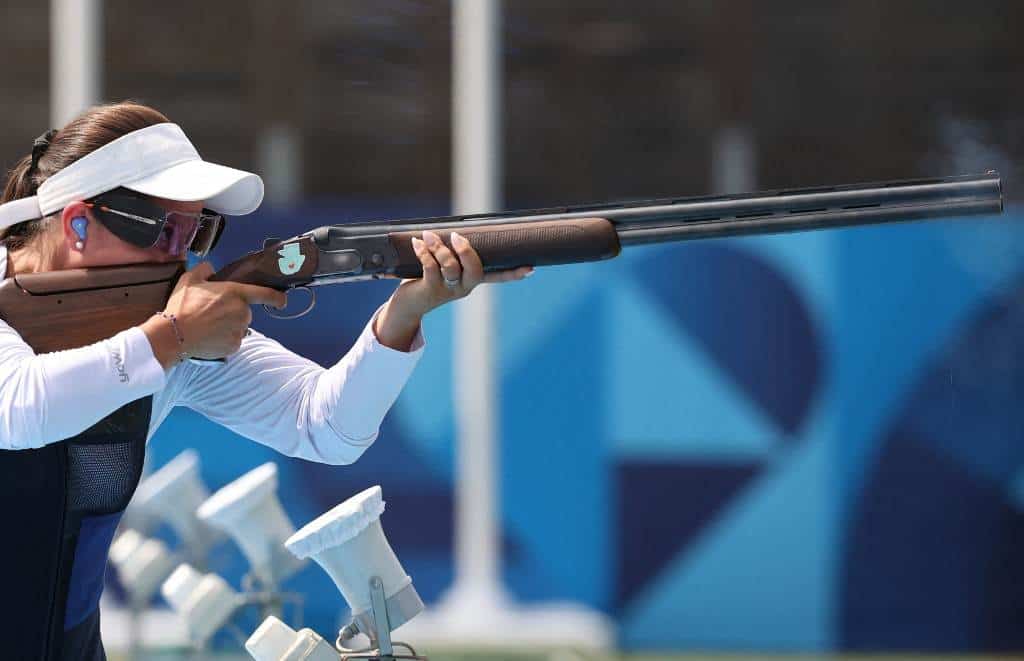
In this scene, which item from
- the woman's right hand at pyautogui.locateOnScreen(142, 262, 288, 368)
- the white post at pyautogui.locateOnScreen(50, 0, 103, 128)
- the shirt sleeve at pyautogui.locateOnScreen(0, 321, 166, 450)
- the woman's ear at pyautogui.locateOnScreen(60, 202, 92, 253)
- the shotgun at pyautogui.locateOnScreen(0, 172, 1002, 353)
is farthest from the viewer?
the white post at pyautogui.locateOnScreen(50, 0, 103, 128)

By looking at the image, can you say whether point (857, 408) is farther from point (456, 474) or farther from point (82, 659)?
point (82, 659)

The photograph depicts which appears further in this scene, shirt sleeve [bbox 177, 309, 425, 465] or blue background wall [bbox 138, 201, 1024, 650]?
blue background wall [bbox 138, 201, 1024, 650]

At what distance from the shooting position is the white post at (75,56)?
7.50 m

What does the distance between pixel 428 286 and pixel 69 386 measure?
1.93 feet

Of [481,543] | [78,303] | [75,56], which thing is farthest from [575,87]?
[78,303]

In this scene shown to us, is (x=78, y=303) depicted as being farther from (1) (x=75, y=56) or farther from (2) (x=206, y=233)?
(1) (x=75, y=56)

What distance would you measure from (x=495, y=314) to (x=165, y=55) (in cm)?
247

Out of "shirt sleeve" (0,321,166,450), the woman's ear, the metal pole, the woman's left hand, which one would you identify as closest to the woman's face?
the woman's ear

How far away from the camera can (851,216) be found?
8.45ft

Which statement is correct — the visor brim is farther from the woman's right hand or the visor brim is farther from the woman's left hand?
the woman's left hand

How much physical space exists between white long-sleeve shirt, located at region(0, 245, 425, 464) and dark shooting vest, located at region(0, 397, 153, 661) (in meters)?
0.10

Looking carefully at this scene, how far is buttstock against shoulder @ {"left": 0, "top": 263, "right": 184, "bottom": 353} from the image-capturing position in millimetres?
2373

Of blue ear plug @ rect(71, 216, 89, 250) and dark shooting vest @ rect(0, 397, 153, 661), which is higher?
blue ear plug @ rect(71, 216, 89, 250)

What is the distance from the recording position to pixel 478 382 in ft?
22.6
